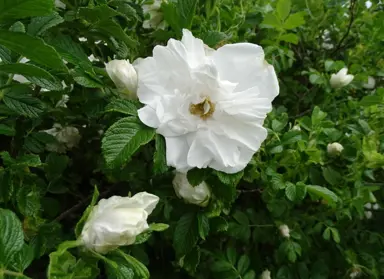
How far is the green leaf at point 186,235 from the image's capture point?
667mm

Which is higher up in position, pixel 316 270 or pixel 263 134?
pixel 263 134

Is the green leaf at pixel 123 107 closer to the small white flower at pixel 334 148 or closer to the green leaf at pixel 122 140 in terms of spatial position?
the green leaf at pixel 122 140

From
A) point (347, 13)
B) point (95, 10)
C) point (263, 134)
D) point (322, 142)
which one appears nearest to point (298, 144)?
point (322, 142)

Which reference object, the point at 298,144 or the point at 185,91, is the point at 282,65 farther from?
the point at 185,91

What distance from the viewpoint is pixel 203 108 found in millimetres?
568

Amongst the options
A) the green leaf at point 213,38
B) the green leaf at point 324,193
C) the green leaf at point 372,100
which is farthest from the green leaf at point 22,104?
the green leaf at point 372,100

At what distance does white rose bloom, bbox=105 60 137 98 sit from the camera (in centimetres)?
58

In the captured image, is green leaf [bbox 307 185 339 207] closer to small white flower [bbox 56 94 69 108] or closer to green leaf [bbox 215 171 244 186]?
green leaf [bbox 215 171 244 186]

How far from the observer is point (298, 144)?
78 cm

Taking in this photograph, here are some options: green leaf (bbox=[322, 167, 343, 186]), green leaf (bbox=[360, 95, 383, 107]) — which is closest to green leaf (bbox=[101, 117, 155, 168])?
green leaf (bbox=[322, 167, 343, 186])

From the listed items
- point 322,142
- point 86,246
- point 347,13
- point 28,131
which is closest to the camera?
point 86,246

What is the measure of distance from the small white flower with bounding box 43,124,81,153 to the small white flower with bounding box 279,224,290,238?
0.42m

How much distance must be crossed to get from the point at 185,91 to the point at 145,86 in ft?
0.15

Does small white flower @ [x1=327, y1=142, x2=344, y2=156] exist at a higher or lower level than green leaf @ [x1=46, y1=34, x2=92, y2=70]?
lower
